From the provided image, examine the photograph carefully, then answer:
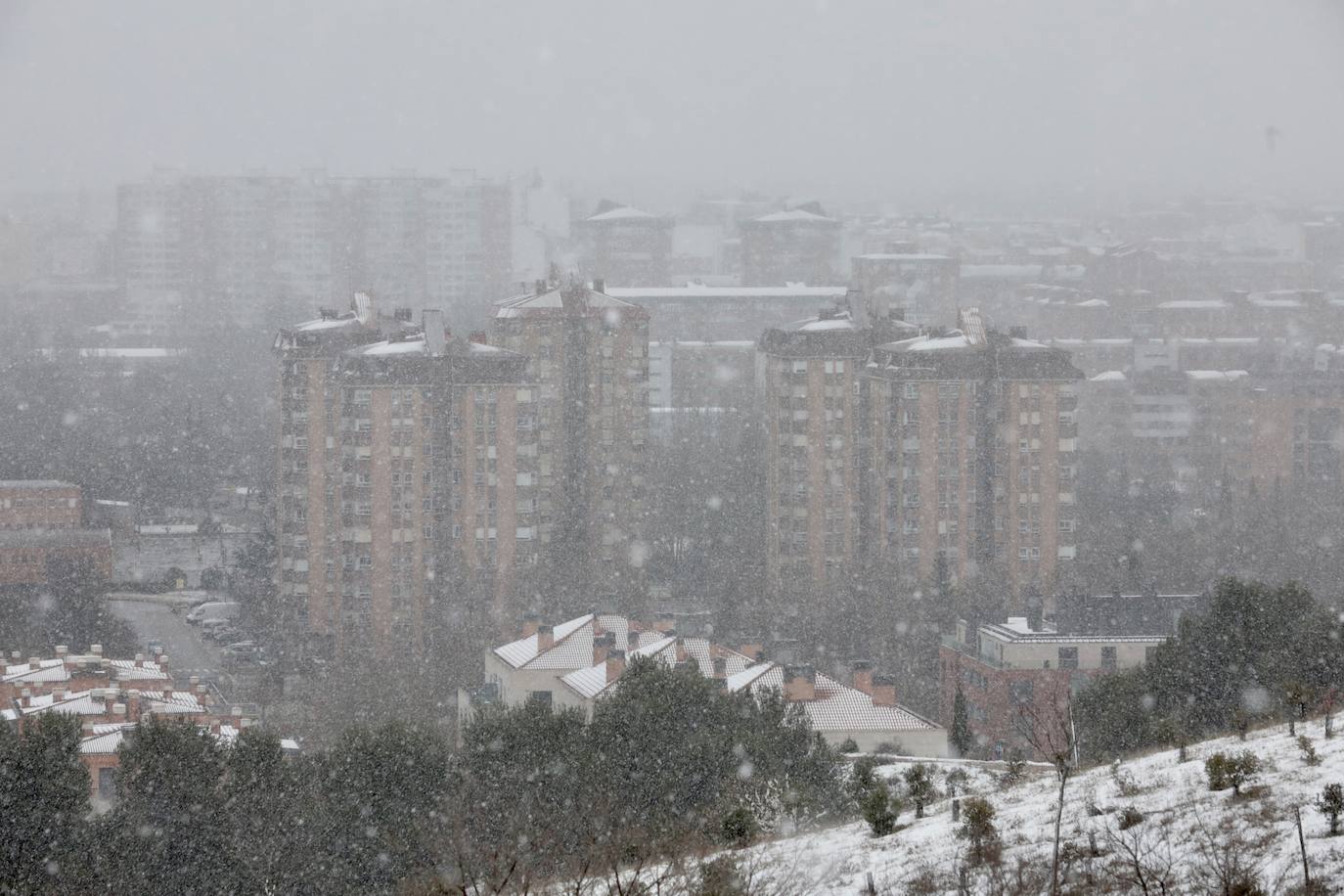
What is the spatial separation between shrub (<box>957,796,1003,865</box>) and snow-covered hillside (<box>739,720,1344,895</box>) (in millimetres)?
59

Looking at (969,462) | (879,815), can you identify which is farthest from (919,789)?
(969,462)

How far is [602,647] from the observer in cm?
1783

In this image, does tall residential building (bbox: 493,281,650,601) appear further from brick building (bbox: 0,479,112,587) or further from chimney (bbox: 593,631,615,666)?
chimney (bbox: 593,631,615,666)

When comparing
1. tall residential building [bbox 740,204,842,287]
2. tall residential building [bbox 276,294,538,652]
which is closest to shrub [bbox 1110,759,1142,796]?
tall residential building [bbox 276,294,538,652]

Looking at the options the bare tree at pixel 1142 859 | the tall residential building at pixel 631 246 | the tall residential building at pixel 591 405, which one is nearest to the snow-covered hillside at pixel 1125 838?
the bare tree at pixel 1142 859

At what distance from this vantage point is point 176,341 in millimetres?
54219

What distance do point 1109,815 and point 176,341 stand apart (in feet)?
161

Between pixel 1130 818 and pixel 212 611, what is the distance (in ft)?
66.2

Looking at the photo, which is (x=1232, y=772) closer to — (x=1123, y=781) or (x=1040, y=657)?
(x=1123, y=781)

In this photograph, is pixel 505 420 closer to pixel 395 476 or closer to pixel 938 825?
pixel 395 476

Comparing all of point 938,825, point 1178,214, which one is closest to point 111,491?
point 938,825

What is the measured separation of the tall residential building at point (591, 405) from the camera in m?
27.2

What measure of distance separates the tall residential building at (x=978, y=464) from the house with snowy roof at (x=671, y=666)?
7223mm

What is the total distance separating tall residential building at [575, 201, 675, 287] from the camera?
6316 cm
